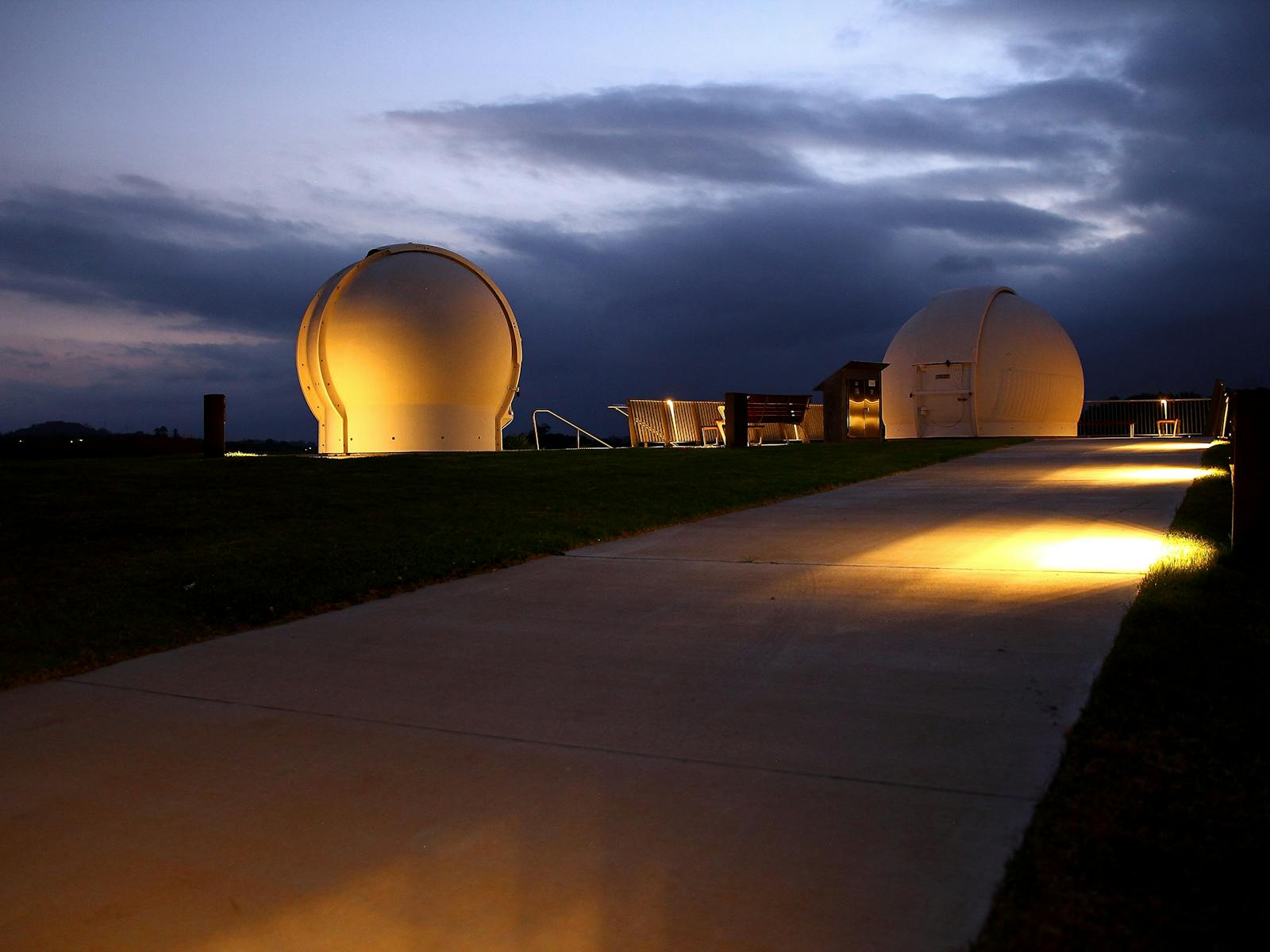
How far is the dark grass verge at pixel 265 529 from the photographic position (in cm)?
588

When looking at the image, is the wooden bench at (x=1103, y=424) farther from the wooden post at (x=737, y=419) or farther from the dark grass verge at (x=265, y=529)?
the dark grass verge at (x=265, y=529)

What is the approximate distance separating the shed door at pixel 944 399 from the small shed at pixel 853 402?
6.67 metres

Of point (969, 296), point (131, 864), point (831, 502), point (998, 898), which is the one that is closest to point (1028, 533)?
point (831, 502)

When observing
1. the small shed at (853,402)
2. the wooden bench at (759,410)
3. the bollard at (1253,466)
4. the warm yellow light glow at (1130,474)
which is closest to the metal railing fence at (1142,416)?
the small shed at (853,402)

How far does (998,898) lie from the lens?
2438mm

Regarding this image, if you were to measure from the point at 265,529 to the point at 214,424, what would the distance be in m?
14.5

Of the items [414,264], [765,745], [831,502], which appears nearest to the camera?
[765,745]

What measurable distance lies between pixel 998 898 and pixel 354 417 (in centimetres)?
2467

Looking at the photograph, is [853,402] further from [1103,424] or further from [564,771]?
[564,771]

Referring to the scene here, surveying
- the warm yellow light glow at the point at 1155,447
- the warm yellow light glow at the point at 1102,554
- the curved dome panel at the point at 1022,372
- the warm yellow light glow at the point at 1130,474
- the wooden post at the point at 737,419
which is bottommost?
the warm yellow light glow at the point at 1102,554

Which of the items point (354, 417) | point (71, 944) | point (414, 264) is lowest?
point (71, 944)

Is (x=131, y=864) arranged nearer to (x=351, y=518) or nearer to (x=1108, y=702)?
(x=1108, y=702)

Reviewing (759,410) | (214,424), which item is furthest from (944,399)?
(214,424)

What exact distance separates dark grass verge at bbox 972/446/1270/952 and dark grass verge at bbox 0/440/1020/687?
4604 millimetres
